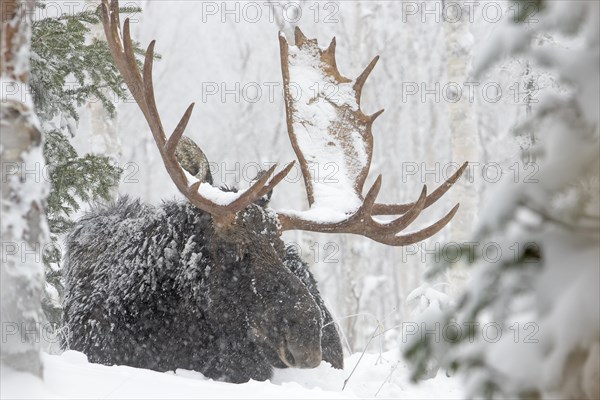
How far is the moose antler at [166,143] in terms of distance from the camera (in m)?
3.68

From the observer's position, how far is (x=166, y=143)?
3.79 m

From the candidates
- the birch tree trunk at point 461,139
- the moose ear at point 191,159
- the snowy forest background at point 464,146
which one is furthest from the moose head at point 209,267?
the birch tree trunk at point 461,139

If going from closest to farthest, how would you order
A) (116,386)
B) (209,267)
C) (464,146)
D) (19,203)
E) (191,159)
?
(19,203), (116,386), (209,267), (191,159), (464,146)

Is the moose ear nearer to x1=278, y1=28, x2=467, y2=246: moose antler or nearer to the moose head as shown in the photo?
the moose head

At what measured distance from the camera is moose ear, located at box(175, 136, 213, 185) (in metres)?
4.02

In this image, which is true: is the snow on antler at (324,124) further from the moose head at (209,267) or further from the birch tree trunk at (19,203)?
the birch tree trunk at (19,203)

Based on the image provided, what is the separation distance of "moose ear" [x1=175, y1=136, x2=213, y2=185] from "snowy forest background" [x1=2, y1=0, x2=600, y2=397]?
0.45m

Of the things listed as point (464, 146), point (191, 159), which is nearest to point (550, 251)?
point (191, 159)

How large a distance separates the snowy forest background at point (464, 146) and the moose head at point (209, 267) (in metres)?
→ 0.43

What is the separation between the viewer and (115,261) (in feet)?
14.4

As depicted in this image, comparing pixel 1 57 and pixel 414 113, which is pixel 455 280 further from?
pixel 414 113

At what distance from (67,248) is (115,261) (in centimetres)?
62

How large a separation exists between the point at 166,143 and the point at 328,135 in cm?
139

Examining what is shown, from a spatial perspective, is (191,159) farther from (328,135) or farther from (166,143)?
(328,135)
